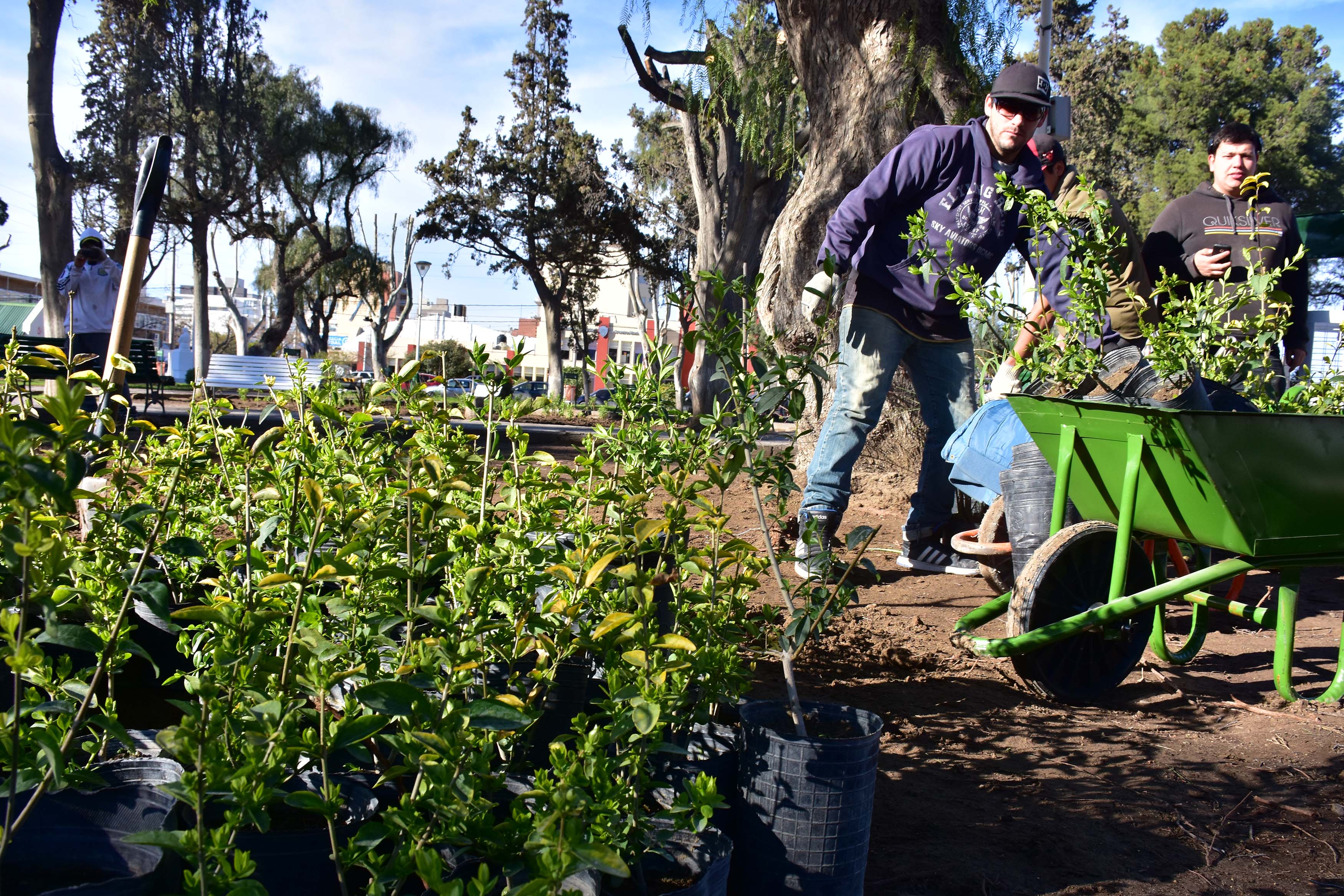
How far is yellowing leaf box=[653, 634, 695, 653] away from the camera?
1.37 meters

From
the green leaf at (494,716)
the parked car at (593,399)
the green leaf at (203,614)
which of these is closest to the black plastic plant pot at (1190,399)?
the green leaf at (494,716)

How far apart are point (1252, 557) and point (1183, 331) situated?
2.01ft

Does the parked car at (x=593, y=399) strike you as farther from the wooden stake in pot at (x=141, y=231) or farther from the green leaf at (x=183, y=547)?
the green leaf at (x=183, y=547)

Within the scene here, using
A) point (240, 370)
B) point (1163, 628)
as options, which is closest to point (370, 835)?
point (1163, 628)

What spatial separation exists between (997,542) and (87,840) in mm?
2900

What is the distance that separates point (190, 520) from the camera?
80.0 inches

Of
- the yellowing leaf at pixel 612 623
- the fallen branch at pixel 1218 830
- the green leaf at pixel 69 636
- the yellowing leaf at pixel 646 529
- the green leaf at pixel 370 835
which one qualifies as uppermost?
the yellowing leaf at pixel 646 529

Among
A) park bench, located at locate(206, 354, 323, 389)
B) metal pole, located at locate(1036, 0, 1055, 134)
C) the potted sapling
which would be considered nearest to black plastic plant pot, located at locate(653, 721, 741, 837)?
the potted sapling

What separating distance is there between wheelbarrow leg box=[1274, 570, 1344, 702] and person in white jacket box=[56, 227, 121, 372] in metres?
8.19

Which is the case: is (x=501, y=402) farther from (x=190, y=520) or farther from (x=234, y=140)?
(x=234, y=140)

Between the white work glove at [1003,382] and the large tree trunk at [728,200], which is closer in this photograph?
the white work glove at [1003,382]

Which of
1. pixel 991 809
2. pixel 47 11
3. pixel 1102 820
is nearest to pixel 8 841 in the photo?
pixel 991 809

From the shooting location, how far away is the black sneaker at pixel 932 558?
14.8 feet

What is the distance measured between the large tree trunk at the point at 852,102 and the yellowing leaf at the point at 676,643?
555 centimetres
